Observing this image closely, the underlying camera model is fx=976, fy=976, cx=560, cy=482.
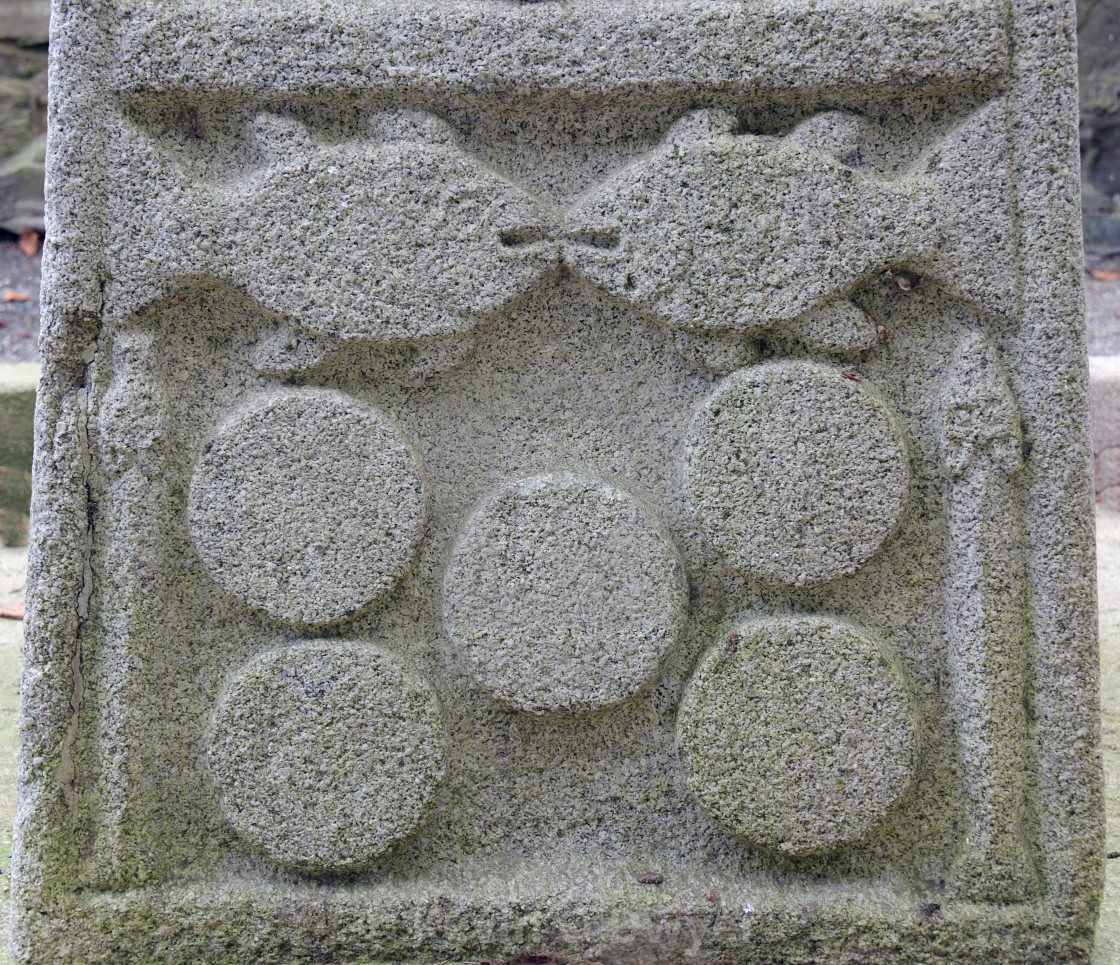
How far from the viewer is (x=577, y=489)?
44.9 inches

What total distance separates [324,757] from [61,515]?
408mm

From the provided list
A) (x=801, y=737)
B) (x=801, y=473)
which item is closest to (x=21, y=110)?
(x=801, y=473)

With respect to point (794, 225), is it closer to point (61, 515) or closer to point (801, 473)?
point (801, 473)

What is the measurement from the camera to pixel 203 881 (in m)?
1.14

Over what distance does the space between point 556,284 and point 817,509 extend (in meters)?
0.41

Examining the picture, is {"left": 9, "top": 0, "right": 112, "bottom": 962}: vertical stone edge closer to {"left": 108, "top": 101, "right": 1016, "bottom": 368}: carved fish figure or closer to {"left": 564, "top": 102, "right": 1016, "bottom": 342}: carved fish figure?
{"left": 108, "top": 101, "right": 1016, "bottom": 368}: carved fish figure

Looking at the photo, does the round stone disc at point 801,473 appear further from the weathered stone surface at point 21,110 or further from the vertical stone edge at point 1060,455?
the weathered stone surface at point 21,110

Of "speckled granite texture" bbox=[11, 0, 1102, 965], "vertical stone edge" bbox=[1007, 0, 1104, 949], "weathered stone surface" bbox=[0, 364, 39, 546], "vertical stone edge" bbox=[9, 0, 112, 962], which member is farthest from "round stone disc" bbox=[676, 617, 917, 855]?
"weathered stone surface" bbox=[0, 364, 39, 546]

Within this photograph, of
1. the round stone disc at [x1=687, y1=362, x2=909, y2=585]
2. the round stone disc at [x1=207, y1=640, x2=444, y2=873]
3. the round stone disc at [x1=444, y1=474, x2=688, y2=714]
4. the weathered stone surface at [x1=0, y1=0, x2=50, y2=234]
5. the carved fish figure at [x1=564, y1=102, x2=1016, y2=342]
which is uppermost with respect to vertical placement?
the weathered stone surface at [x1=0, y1=0, x2=50, y2=234]

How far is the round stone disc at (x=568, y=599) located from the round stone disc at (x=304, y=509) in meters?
0.11

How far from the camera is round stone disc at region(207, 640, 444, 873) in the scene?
3.67ft

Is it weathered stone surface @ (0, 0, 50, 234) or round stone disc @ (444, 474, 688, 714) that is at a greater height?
weathered stone surface @ (0, 0, 50, 234)

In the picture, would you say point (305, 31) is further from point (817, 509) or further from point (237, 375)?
point (817, 509)

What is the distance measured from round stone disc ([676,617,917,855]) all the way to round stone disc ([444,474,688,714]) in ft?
0.33
